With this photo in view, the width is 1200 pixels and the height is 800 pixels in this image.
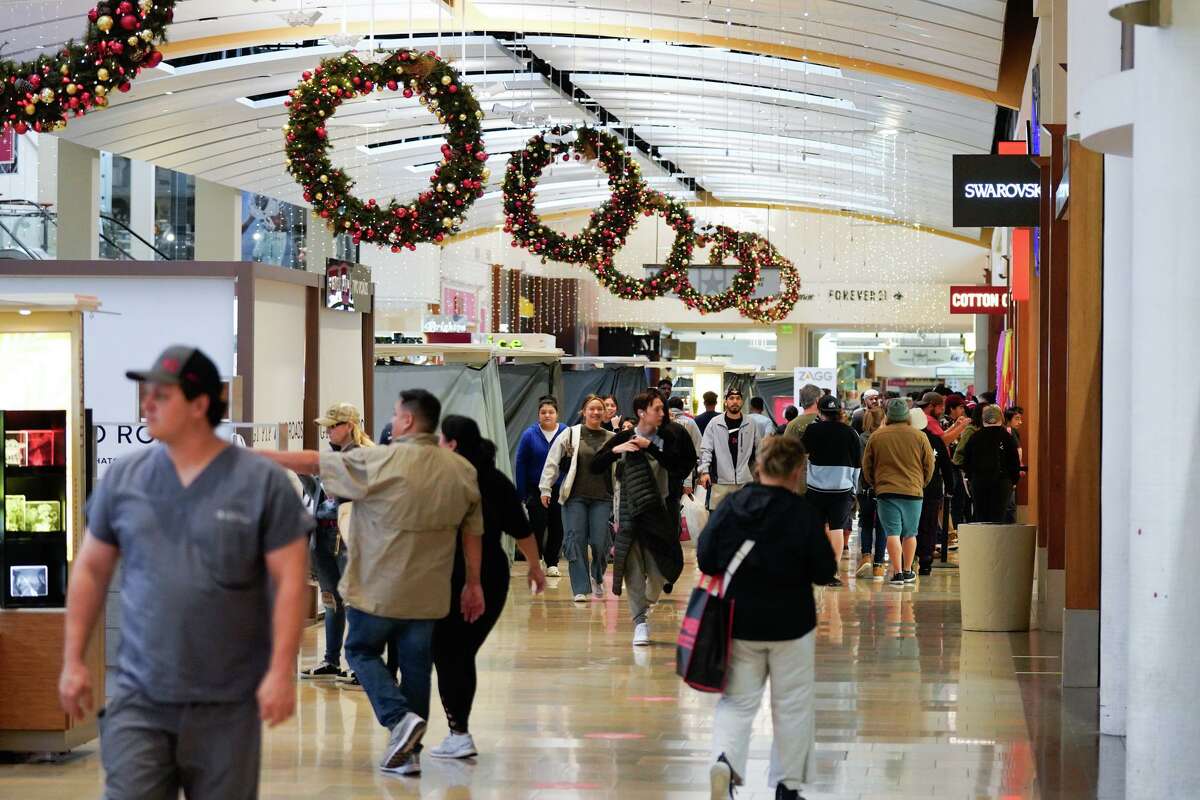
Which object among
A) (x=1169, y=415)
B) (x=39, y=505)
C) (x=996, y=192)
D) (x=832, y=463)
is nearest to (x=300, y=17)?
(x=832, y=463)

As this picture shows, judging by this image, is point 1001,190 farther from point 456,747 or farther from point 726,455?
point 456,747

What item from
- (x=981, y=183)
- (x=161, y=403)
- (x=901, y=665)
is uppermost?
(x=981, y=183)

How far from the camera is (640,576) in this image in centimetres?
954

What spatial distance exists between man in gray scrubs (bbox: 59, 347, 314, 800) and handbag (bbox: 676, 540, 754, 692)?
1957 mm

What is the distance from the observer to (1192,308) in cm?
477

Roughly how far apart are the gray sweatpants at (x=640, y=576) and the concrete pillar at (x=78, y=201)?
41.3 ft

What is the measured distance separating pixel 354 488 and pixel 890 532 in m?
7.64

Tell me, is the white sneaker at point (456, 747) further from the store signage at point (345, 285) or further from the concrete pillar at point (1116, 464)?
the store signage at point (345, 285)

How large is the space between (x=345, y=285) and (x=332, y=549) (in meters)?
3.71

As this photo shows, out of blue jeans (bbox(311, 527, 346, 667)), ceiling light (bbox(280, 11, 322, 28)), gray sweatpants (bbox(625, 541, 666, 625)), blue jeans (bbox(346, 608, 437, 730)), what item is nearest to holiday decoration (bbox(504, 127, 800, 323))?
ceiling light (bbox(280, 11, 322, 28))

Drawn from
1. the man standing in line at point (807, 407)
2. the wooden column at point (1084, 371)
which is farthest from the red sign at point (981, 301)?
the wooden column at point (1084, 371)

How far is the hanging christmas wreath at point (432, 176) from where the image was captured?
11.6m

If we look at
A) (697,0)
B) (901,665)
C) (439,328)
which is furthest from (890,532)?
(439,328)

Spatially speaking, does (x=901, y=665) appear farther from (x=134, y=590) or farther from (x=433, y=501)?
(x=134, y=590)
